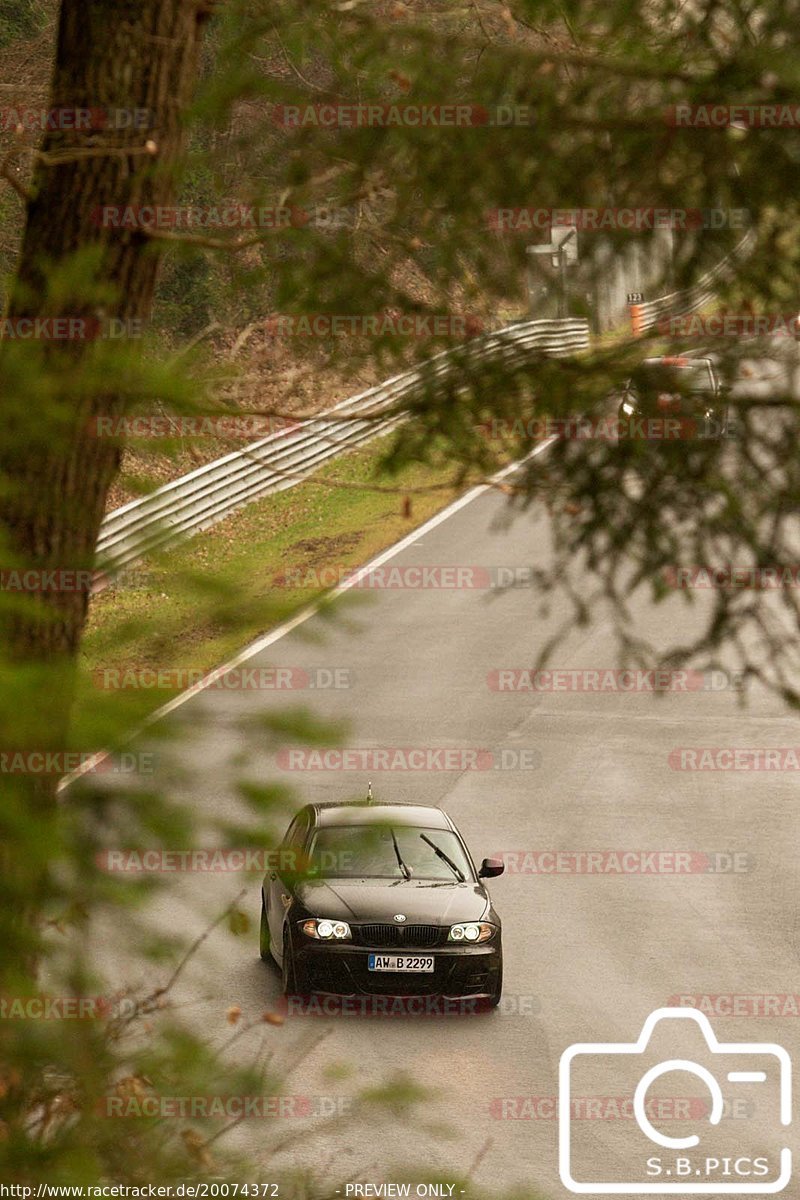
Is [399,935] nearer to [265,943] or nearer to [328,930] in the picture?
[328,930]

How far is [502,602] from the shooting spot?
25.6 m

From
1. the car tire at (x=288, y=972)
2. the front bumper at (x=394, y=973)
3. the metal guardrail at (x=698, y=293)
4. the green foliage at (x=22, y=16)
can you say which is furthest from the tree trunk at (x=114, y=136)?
the green foliage at (x=22, y=16)

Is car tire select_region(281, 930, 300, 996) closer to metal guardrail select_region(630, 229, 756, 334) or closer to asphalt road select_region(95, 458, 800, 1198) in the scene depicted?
asphalt road select_region(95, 458, 800, 1198)

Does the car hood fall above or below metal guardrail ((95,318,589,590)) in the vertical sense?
below

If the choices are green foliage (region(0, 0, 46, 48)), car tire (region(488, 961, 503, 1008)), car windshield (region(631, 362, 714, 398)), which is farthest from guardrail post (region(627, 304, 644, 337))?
green foliage (region(0, 0, 46, 48))

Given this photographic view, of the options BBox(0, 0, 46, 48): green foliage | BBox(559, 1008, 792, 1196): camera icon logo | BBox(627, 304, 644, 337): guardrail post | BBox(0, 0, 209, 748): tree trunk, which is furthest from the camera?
BBox(0, 0, 46, 48): green foliage

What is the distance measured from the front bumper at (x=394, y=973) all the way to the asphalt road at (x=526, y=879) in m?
0.34

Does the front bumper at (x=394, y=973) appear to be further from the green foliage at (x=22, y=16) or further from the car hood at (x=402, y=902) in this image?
the green foliage at (x=22, y=16)

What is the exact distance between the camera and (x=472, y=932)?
12.6 meters

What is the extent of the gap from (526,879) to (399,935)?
375 centimetres

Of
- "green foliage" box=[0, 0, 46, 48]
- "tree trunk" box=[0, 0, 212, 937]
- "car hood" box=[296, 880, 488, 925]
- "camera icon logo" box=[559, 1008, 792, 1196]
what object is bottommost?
"camera icon logo" box=[559, 1008, 792, 1196]

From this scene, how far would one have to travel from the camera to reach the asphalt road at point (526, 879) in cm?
814

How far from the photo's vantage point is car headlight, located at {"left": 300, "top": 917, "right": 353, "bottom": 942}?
1248 cm

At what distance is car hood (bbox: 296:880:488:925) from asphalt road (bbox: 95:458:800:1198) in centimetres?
96
